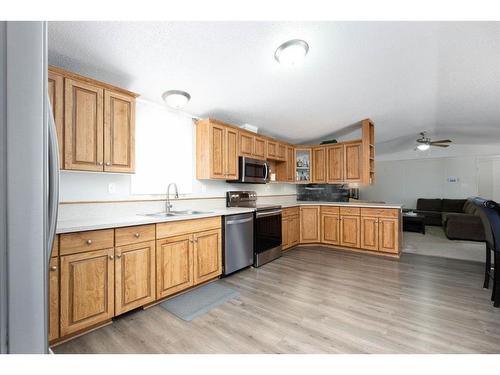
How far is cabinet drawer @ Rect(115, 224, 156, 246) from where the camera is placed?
1910 millimetres

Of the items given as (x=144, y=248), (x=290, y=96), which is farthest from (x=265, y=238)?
(x=290, y=96)

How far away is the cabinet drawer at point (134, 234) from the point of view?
1910 millimetres

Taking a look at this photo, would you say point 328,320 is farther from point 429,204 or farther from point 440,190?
point 440,190

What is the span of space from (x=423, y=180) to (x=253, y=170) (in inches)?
261

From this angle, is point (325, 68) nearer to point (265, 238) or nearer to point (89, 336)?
point (265, 238)

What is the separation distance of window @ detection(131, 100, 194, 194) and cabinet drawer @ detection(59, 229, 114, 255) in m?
0.89

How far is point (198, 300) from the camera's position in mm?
2326

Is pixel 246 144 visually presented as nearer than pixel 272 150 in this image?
Yes

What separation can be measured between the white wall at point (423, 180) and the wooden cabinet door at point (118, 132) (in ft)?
26.8

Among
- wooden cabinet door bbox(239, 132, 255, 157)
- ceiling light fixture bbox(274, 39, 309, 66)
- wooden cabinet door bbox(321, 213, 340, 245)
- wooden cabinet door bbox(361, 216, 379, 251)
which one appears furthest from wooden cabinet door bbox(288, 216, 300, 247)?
ceiling light fixture bbox(274, 39, 309, 66)

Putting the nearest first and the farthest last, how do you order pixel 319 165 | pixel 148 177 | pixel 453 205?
1. pixel 148 177
2. pixel 319 165
3. pixel 453 205

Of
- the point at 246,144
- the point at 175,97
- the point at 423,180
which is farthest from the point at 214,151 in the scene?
the point at 423,180

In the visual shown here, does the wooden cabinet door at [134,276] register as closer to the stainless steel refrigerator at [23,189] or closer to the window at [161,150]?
the window at [161,150]

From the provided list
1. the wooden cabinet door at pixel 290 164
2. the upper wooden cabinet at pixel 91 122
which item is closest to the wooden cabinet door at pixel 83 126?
the upper wooden cabinet at pixel 91 122
